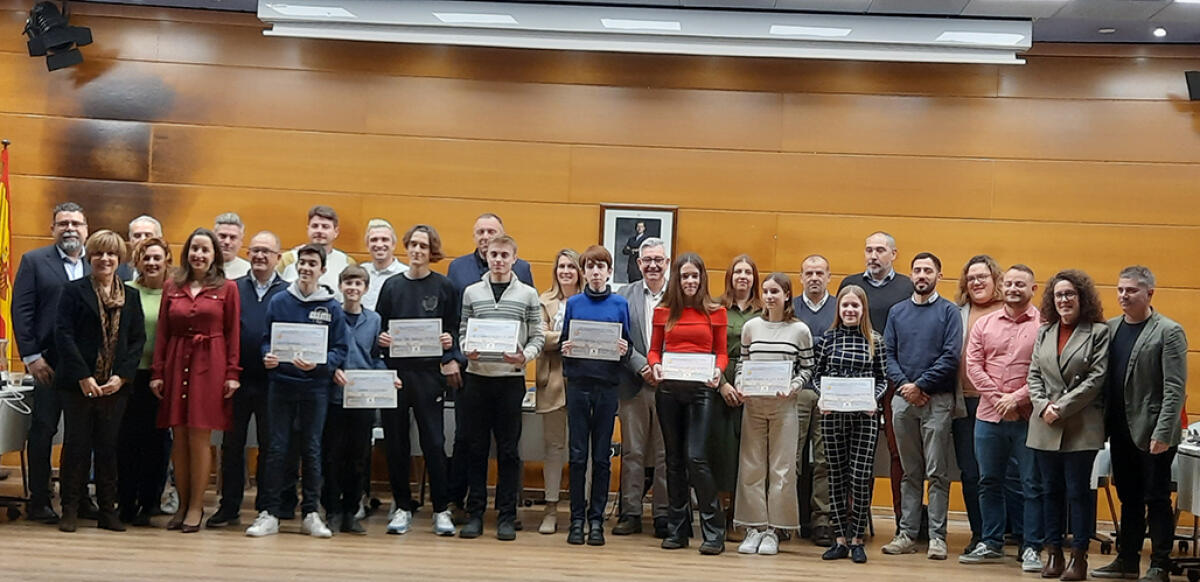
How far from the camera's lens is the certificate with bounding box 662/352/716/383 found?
5320 millimetres

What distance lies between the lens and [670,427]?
18.0 ft

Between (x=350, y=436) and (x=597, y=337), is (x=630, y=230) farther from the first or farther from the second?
(x=350, y=436)

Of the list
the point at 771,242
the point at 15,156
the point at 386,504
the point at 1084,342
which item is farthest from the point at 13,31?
the point at 1084,342

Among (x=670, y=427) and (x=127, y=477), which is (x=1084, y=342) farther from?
(x=127, y=477)

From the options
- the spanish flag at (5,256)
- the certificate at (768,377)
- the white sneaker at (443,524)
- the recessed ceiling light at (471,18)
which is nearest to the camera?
the certificate at (768,377)

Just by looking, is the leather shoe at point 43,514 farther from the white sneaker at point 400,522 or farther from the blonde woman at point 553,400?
the blonde woman at point 553,400

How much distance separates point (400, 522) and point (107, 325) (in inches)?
66.1

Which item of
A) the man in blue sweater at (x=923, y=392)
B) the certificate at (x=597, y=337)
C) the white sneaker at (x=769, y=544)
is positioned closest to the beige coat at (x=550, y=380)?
the certificate at (x=597, y=337)

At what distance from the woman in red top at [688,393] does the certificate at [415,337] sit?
1.05 m

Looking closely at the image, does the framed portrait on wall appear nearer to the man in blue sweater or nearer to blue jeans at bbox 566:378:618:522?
blue jeans at bbox 566:378:618:522

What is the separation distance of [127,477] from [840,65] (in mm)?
5059

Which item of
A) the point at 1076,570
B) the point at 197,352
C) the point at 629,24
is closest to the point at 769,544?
the point at 1076,570

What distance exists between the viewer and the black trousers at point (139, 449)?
554 cm

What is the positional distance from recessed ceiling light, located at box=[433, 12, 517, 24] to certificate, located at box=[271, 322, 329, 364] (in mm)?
2777
